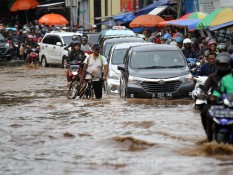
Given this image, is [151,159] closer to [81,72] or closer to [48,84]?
[81,72]

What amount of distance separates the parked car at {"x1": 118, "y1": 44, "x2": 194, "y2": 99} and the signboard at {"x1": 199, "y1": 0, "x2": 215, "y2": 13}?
1247 cm

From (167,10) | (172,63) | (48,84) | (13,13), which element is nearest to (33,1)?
(13,13)

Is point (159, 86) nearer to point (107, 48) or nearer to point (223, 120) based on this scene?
point (107, 48)

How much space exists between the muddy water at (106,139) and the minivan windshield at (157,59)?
113cm

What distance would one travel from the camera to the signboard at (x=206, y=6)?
1318 inches

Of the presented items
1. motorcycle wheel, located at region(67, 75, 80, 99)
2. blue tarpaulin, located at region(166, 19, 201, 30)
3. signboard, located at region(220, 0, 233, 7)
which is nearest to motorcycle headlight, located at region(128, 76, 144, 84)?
motorcycle wheel, located at region(67, 75, 80, 99)

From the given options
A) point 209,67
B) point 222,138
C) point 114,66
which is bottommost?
point 114,66

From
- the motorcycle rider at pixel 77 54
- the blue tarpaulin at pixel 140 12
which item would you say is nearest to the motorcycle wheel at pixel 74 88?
the motorcycle rider at pixel 77 54

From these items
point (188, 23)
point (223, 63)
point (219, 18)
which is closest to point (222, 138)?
point (223, 63)

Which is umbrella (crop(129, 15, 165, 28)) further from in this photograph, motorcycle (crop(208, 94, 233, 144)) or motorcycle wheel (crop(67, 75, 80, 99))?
motorcycle (crop(208, 94, 233, 144))

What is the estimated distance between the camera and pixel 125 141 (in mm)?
13594

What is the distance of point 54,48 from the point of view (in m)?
38.9

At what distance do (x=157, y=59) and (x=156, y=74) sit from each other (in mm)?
987

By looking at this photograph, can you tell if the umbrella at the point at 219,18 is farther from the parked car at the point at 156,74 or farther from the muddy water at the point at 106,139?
the muddy water at the point at 106,139
